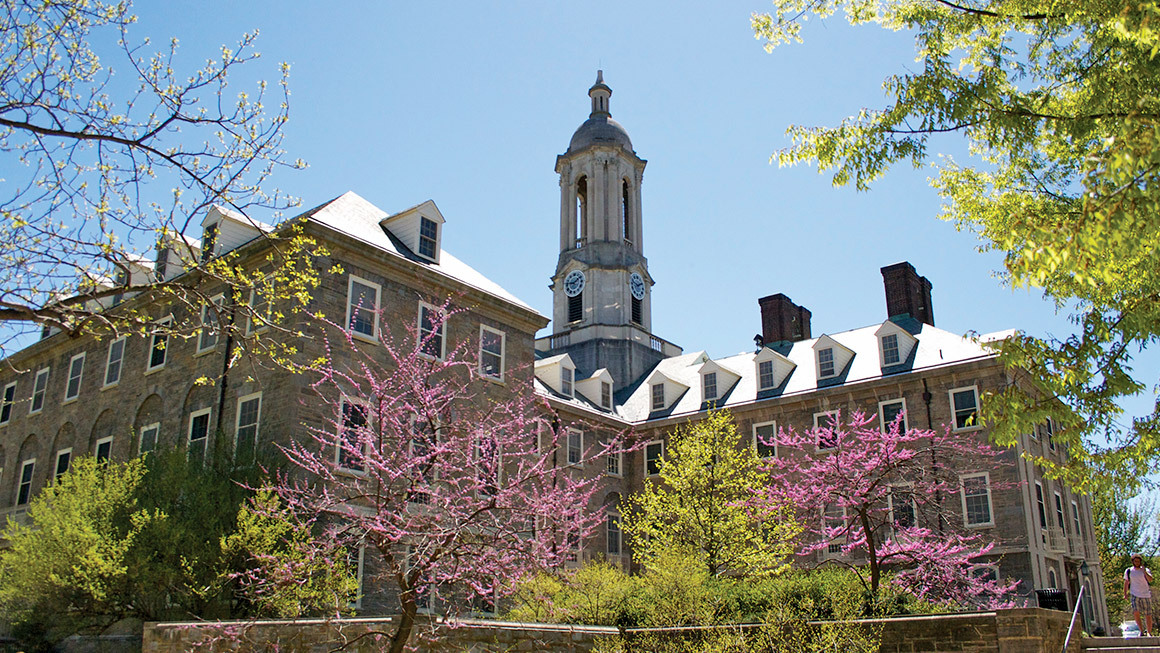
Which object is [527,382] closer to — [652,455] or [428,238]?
[428,238]

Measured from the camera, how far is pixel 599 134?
50250mm

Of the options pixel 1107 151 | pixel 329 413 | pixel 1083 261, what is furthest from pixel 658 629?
pixel 329 413

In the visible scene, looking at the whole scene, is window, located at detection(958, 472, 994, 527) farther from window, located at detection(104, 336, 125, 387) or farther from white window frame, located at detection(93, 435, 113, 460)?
window, located at detection(104, 336, 125, 387)

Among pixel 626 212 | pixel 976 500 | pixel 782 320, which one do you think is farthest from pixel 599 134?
pixel 976 500

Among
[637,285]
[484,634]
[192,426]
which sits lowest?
[484,634]

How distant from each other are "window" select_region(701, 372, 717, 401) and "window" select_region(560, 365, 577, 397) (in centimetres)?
545

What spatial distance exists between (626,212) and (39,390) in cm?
3027

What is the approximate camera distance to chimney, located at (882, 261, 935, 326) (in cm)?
3494

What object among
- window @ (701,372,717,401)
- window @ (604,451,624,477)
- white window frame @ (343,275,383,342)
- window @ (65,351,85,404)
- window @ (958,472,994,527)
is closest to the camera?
white window frame @ (343,275,383,342)

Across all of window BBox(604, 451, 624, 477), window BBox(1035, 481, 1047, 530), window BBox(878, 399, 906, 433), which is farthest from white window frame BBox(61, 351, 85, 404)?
window BBox(1035, 481, 1047, 530)

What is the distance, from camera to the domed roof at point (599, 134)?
164 feet

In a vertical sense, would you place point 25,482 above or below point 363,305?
below

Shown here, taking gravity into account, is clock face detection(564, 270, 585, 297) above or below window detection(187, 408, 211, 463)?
above

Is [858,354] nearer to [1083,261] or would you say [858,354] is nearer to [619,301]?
[619,301]
